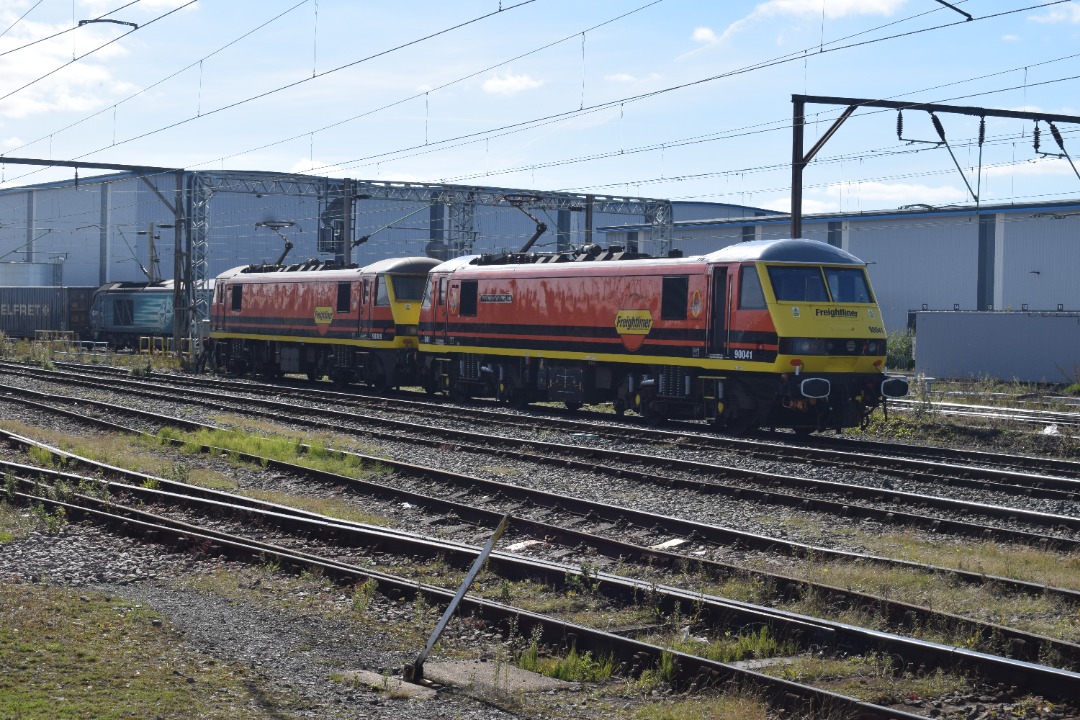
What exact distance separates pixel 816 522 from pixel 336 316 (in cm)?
2153

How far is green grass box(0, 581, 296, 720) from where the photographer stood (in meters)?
6.56

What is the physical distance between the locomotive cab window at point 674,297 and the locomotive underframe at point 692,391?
976 mm

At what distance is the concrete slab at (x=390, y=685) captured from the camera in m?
7.15

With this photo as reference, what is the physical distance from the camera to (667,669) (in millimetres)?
7438

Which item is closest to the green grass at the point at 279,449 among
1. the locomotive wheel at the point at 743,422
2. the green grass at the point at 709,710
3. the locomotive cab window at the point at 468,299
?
the locomotive wheel at the point at 743,422

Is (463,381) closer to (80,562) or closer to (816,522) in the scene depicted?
(816,522)

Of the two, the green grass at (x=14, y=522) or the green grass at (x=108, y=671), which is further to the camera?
the green grass at (x=14, y=522)

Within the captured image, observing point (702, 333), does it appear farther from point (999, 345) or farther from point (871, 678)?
point (999, 345)

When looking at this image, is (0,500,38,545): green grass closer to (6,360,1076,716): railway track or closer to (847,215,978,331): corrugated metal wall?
(6,360,1076,716): railway track

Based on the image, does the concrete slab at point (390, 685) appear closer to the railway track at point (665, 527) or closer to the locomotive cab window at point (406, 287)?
the railway track at point (665, 527)

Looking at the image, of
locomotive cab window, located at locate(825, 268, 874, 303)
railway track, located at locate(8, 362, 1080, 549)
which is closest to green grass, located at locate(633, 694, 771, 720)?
railway track, located at locate(8, 362, 1080, 549)

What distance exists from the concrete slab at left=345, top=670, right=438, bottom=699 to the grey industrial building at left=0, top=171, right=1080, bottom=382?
2415 centimetres

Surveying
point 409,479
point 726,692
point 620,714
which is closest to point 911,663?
point 726,692

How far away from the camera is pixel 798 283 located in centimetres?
2075
